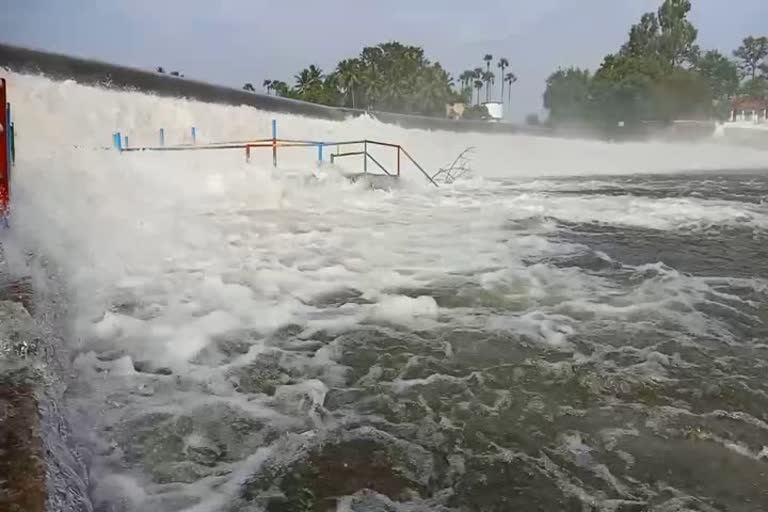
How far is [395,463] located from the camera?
272 centimetres

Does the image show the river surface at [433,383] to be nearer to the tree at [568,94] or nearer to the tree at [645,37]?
the tree at [568,94]

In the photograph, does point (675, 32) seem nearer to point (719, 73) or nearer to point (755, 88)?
point (719, 73)

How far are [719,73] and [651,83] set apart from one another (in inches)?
913

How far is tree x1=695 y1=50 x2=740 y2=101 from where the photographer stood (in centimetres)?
7281

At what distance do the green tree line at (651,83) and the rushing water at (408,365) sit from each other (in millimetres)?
50998

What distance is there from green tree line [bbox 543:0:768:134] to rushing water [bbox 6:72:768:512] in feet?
167

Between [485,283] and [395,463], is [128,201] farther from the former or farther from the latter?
[395,463]

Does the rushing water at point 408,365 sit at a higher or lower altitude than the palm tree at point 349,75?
lower

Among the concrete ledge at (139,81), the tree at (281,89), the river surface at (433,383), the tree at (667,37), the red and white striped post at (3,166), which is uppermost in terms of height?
the tree at (667,37)

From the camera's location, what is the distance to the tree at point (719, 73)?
7281 cm

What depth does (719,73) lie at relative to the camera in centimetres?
7488

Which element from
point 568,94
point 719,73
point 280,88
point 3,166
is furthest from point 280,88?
point 3,166

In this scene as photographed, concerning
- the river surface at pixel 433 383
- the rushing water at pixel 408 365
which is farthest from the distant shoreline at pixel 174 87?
the river surface at pixel 433 383

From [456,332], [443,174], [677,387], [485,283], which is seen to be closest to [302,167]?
[443,174]
